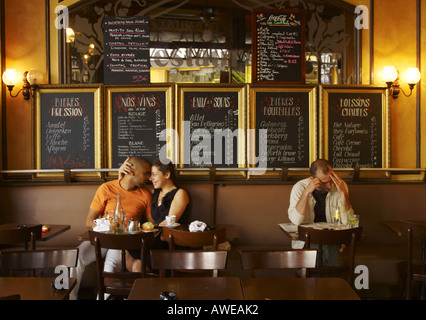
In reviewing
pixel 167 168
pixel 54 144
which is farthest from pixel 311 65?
pixel 54 144

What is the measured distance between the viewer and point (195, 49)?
6.00 metres

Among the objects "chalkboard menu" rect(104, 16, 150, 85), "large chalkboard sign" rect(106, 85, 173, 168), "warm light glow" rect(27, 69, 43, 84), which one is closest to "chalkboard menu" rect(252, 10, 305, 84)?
"large chalkboard sign" rect(106, 85, 173, 168)

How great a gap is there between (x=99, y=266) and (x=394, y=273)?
3050mm

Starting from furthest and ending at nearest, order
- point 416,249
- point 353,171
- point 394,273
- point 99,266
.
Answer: point 353,171 < point 416,249 < point 394,273 < point 99,266

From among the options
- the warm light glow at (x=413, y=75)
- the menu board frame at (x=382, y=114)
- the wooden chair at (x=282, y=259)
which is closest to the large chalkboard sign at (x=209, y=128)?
the menu board frame at (x=382, y=114)

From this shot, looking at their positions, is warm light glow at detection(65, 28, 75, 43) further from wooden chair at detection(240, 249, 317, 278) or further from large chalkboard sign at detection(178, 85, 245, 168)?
wooden chair at detection(240, 249, 317, 278)

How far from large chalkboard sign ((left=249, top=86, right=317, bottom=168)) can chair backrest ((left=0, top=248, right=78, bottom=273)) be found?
312 centimetres

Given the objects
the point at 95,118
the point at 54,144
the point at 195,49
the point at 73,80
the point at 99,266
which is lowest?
the point at 99,266

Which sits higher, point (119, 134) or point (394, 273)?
point (119, 134)

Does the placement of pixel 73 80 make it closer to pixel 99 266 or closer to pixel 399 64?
pixel 99 266

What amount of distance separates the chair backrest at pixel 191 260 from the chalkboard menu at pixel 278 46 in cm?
322

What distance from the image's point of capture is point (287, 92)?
539 cm

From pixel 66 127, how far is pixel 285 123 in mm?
2767

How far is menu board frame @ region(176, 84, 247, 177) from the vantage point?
17.5 ft
